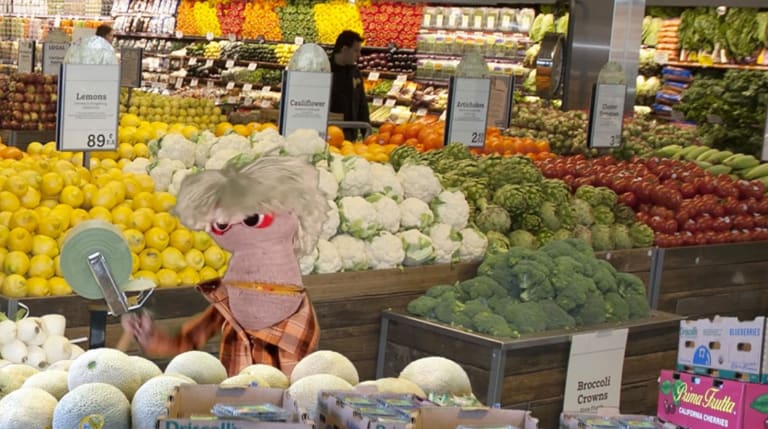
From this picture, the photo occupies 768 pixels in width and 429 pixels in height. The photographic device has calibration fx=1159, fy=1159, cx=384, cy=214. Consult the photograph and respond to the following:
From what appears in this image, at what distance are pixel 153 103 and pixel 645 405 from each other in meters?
5.28

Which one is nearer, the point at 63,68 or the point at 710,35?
the point at 63,68

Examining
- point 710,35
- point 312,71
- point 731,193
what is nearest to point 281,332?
point 312,71

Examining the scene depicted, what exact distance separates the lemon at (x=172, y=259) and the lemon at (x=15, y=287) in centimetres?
48

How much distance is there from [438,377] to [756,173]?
192 inches

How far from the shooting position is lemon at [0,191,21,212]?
3.77m

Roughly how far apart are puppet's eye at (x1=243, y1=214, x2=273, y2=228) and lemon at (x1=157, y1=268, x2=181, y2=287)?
126 cm

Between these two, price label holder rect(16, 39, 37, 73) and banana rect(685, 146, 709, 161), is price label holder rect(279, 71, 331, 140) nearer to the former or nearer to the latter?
banana rect(685, 146, 709, 161)

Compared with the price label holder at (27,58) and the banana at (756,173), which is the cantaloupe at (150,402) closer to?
the banana at (756,173)

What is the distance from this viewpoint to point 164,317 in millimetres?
3777

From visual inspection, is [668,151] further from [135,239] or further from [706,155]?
[135,239]

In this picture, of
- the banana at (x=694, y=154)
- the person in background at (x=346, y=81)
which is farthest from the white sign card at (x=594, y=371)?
the person in background at (x=346, y=81)

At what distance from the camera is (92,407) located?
204 centimetres

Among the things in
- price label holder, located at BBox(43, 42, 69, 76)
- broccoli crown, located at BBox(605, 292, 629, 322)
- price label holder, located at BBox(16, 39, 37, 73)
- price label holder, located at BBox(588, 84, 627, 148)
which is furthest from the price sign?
broccoli crown, located at BBox(605, 292, 629, 322)

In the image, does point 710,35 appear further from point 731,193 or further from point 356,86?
point 731,193
